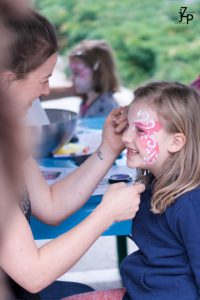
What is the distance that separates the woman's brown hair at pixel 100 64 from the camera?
12.5ft

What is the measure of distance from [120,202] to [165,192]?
20 cm

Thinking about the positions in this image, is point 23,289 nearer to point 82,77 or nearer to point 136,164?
point 136,164

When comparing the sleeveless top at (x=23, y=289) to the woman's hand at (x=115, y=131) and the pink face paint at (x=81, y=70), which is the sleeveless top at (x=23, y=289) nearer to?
the woman's hand at (x=115, y=131)

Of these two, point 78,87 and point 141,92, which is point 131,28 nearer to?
point 78,87

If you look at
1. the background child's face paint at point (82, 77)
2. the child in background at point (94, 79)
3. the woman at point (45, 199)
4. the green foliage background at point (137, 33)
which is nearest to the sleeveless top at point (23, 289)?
the woman at point (45, 199)

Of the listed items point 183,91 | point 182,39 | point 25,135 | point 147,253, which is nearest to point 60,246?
point 147,253

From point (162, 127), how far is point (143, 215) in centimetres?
25

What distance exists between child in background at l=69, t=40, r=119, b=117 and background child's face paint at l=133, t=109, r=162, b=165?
2.13 m

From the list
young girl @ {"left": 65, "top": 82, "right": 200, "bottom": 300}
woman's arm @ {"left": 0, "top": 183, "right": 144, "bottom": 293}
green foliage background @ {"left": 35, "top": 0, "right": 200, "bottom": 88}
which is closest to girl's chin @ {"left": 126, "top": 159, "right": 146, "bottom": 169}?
young girl @ {"left": 65, "top": 82, "right": 200, "bottom": 300}

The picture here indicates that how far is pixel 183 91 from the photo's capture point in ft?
5.03

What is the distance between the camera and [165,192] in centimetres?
146

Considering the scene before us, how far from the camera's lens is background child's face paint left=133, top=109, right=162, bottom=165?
151cm

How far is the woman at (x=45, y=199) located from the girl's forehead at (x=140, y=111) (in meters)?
0.13

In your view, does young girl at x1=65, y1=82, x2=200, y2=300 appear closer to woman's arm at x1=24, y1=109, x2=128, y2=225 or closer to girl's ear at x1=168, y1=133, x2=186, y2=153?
girl's ear at x1=168, y1=133, x2=186, y2=153
